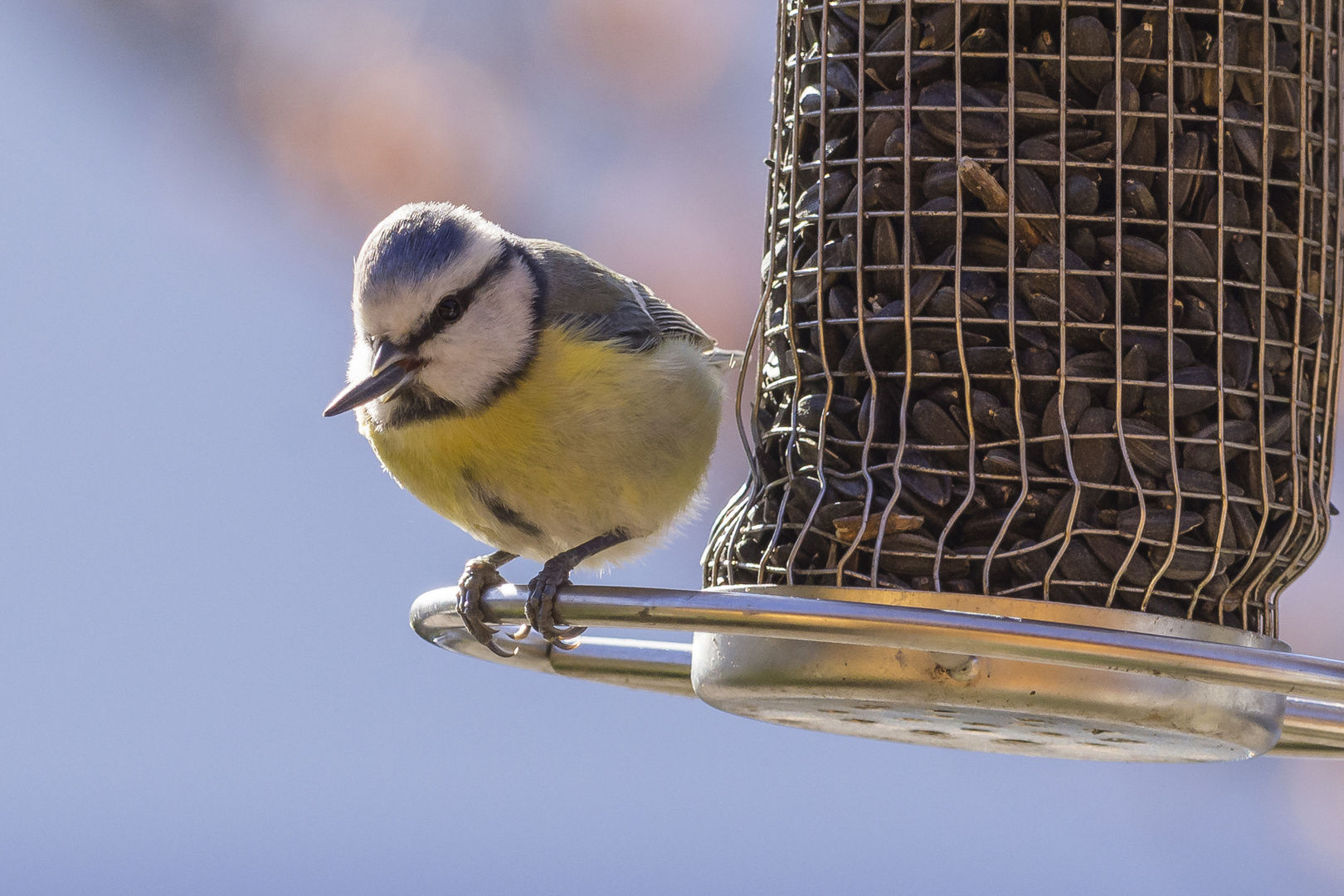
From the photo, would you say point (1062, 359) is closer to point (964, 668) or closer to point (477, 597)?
point (964, 668)

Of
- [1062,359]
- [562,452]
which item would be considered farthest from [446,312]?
[1062,359]

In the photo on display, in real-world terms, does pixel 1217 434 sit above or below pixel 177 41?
below

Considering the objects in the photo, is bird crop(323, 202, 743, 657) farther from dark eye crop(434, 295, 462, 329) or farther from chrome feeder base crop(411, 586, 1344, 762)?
chrome feeder base crop(411, 586, 1344, 762)

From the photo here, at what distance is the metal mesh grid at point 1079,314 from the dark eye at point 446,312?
1.80 feet

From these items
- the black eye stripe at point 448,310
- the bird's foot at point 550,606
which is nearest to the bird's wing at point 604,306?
the black eye stripe at point 448,310

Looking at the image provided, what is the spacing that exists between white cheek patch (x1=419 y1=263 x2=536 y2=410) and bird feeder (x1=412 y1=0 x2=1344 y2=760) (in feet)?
1.23

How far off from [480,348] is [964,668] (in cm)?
89

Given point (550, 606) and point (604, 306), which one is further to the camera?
point (604, 306)

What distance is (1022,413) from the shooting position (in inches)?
66.1

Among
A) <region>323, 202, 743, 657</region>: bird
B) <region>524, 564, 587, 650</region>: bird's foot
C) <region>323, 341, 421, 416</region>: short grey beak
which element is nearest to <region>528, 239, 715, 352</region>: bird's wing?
<region>323, 202, 743, 657</region>: bird

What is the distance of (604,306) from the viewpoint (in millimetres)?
2312

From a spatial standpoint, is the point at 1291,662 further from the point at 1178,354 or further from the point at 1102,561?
the point at 1178,354

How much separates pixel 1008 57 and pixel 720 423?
0.87m

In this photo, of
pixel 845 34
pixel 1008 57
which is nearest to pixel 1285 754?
pixel 1008 57
